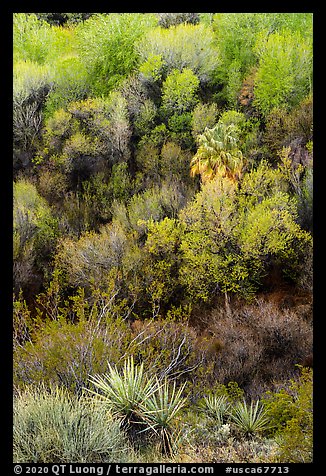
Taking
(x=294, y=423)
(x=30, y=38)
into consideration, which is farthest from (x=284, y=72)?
(x=294, y=423)

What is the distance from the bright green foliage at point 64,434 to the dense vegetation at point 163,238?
0.04 m

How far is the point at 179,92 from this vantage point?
25562mm

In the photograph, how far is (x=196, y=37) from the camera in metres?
26.7

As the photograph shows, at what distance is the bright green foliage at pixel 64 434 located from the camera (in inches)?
346

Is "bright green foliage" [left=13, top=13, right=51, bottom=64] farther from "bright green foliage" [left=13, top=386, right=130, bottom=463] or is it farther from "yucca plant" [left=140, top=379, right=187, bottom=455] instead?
"bright green foliage" [left=13, top=386, right=130, bottom=463]

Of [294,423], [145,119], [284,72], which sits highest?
[284,72]

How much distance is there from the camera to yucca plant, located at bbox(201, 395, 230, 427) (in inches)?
451

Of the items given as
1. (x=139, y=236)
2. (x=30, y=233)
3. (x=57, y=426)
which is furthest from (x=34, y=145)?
(x=57, y=426)

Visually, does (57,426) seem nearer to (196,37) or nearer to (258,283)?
(258,283)

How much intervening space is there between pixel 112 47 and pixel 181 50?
3.47 m

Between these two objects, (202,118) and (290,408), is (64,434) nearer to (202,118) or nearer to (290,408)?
(290,408)

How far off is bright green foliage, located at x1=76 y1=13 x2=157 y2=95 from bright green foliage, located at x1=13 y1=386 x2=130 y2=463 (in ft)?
66.6

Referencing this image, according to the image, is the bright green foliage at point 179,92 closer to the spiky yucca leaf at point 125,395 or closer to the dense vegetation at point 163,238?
the dense vegetation at point 163,238

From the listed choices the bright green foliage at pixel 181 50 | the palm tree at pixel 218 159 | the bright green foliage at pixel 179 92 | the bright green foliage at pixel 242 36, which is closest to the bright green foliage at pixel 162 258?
the palm tree at pixel 218 159
